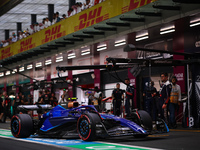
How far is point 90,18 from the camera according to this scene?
60.5ft

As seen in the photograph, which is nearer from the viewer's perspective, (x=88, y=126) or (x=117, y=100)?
(x=88, y=126)

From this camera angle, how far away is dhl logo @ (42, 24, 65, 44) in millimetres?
21777

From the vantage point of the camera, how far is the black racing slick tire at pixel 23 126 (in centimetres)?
1019

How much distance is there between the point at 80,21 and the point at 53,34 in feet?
11.8

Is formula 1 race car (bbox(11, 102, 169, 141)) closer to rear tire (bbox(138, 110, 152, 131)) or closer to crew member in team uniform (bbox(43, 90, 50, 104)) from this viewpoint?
rear tire (bbox(138, 110, 152, 131))

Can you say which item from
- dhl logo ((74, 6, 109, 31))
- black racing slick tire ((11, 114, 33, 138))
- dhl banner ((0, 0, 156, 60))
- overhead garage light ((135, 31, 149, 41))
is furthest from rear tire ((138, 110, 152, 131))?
overhead garage light ((135, 31, 149, 41))

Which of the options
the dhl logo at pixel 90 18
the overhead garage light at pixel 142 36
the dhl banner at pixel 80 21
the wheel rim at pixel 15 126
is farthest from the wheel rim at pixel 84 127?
the overhead garage light at pixel 142 36

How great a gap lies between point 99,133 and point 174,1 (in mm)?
7335

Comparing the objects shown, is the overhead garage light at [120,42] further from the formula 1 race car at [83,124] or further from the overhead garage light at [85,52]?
the formula 1 race car at [83,124]

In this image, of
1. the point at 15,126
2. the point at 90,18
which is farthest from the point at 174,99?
the point at 90,18

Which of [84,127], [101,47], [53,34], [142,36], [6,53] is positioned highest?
[53,34]

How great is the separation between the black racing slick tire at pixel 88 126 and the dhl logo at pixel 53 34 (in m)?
13.0

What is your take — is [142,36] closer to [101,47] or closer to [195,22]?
[195,22]

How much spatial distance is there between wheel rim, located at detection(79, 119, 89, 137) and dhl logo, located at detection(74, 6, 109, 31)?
9012 mm
